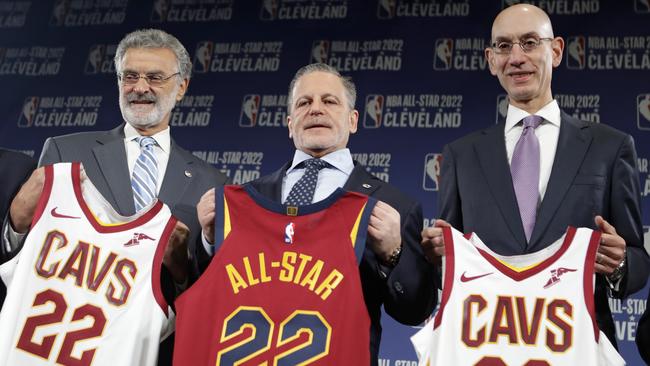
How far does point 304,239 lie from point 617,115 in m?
2.26

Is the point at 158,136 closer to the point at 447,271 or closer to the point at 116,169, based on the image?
the point at 116,169

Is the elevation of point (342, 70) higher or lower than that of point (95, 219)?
higher

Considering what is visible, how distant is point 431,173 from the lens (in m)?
3.77

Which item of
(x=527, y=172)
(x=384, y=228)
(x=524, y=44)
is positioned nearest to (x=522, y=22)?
(x=524, y=44)

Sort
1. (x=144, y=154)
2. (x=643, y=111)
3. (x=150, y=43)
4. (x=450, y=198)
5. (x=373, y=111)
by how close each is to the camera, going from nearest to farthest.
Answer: (x=450, y=198) → (x=144, y=154) → (x=150, y=43) → (x=643, y=111) → (x=373, y=111)

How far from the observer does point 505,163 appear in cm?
210

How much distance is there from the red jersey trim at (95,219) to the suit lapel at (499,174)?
89cm

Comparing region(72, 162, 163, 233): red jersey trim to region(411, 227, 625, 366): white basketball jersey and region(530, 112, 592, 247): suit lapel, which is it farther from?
region(530, 112, 592, 247): suit lapel

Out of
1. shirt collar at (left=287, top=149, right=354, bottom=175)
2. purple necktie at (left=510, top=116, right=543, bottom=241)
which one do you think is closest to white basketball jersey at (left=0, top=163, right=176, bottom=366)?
shirt collar at (left=287, top=149, right=354, bottom=175)

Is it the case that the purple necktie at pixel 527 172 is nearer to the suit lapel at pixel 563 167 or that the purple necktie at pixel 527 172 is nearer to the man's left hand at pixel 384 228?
the suit lapel at pixel 563 167

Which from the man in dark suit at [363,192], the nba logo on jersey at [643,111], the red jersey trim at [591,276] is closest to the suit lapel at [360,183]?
the man in dark suit at [363,192]

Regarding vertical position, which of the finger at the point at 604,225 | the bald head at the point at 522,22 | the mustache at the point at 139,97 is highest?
the bald head at the point at 522,22

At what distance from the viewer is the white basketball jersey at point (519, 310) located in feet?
5.74

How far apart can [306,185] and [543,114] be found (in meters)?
0.71
